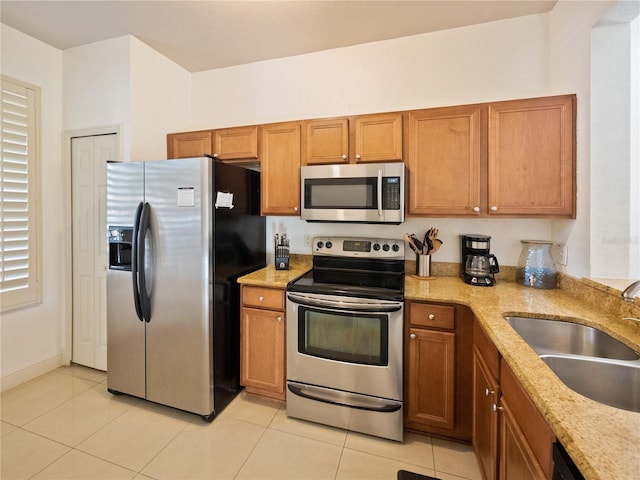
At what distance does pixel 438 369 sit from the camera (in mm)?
1707

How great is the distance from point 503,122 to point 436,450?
6.73 feet

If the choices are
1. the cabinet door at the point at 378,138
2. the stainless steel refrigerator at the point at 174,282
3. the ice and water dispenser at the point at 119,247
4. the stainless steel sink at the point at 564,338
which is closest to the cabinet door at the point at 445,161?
the cabinet door at the point at 378,138

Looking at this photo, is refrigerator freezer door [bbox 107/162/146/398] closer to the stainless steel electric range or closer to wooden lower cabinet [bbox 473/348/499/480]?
the stainless steel electric range

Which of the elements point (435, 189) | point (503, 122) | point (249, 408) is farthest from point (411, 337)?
point (503, 122)

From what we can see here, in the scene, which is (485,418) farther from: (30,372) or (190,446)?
(30,372)

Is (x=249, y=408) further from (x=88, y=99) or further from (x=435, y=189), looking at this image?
(x=88, y=99)

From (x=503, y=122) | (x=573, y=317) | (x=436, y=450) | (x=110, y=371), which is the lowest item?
(x=436, y=450)

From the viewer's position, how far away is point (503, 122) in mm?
1857

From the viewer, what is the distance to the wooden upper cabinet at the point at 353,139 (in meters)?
2.05

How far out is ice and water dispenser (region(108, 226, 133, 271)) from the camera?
2049mm

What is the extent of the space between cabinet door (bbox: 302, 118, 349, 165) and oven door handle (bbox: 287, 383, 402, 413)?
1596mm

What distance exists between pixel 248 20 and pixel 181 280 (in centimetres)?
194

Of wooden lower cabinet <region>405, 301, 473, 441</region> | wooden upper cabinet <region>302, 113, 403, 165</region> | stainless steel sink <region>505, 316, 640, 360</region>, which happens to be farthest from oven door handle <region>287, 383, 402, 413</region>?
wooden upper cabinet <region>302, 113, 403, 165</region>

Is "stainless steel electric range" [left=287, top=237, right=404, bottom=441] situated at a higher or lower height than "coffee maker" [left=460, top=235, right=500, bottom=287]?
lower
